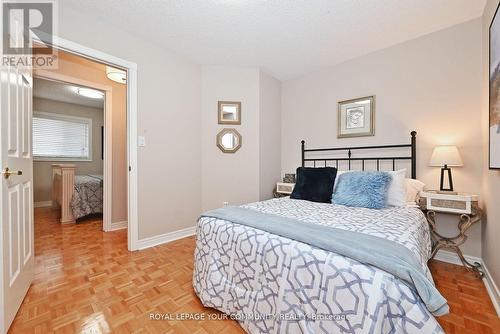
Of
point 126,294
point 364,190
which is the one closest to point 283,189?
point 364,190

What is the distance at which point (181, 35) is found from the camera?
2.38 meters

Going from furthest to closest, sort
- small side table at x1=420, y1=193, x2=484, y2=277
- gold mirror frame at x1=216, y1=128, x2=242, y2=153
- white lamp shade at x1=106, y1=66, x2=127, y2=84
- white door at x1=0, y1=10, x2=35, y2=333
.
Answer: gold mirror frame at x1=216, y1=128, x2=242, y2=153
white lamp shade at x1=106, y1=66, x2=127, y2=84
small side table at x1=420, y1=193, x2=484, y2=277
white door at x1=0, y1=10, x2=35, y2=333

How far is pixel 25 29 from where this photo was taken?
163 cm

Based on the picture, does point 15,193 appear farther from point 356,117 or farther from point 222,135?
point 356,117

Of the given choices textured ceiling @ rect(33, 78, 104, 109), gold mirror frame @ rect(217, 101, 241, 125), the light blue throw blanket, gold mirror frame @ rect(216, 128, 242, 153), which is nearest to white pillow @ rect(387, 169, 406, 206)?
the light blue throw blanket

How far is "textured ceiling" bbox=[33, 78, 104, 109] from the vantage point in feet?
12.7

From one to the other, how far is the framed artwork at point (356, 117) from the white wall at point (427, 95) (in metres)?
0.07

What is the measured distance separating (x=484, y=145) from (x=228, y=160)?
274 cm

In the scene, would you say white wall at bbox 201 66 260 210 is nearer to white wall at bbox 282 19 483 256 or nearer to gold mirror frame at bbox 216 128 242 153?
gold mirror frame at bbox 216 128 242 153

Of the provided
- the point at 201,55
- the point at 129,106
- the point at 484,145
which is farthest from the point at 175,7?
the point at 484,145

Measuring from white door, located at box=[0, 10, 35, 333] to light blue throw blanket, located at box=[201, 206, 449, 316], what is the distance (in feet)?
4.33

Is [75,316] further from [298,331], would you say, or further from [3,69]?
[3,69]

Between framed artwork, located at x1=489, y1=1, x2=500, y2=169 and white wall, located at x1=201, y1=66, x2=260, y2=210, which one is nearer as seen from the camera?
framed artwork, located at x1=489, y1=1, x2=500, y2=169

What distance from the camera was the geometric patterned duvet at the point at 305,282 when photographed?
772mm
